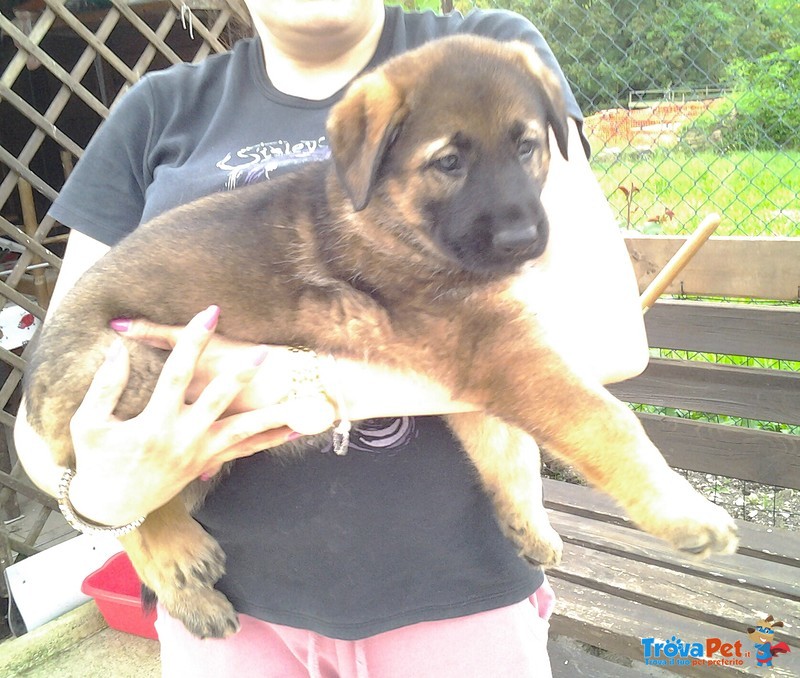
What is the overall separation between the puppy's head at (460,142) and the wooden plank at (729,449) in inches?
74.3

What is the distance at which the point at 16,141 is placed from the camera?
6434 millimetres

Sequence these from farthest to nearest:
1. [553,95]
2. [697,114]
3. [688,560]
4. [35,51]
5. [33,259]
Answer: [33,259]
[697,114]
[35,51]
[688,560]
[553,95]

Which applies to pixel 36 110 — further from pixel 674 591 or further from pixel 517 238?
pixel 674 591

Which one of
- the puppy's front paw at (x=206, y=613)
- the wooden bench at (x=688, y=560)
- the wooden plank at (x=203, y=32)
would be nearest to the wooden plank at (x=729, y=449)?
the wooden bench at (x=688, y=560)

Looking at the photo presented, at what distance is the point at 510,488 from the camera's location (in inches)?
65.3

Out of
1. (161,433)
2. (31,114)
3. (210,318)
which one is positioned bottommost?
(31,114)

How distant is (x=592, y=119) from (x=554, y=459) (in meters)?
3.06

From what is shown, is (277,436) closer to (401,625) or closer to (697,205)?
(401,625)

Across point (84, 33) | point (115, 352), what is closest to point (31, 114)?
point (84, 33)

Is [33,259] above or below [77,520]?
below

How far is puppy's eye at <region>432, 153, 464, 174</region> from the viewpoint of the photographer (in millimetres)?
1412

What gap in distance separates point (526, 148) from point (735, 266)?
1.82 m

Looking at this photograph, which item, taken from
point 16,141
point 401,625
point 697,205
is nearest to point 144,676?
point 401,625

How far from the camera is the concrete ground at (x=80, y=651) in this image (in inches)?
127
